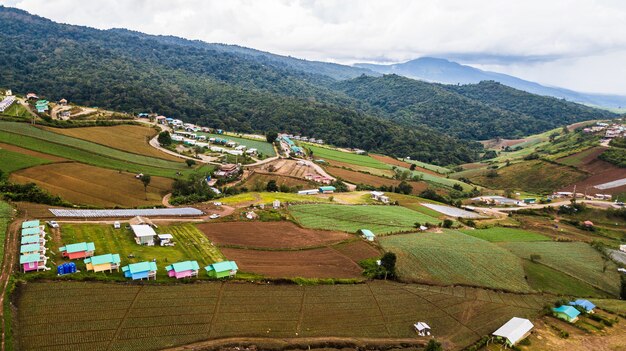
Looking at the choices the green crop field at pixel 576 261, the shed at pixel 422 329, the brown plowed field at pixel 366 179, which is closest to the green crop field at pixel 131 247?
the shed at pixel 422 329

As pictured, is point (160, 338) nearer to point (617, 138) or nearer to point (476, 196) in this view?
point (476, 196)

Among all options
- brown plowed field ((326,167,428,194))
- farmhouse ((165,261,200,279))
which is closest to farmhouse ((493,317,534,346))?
farmhouse ((165,261,200,279))

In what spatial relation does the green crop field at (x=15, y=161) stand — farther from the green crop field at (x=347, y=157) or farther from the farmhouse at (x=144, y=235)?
the green crop field at (x=347, y=157)

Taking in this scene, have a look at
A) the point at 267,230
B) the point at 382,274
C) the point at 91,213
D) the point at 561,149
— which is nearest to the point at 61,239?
the point at 91,213

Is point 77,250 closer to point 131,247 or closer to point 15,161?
point 131,247

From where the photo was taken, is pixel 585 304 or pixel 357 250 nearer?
pixel 585 304

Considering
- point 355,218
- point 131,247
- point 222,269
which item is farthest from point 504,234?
point 131,247

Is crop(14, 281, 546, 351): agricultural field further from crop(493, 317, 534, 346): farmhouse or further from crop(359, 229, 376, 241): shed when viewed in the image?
crop(359, 229, 376, 241): shed
